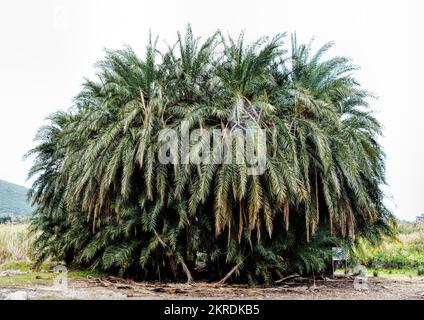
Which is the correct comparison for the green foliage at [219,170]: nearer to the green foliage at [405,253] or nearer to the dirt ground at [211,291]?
the dirt ground at [211,291]

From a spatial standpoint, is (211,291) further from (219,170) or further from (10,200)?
(10,200)

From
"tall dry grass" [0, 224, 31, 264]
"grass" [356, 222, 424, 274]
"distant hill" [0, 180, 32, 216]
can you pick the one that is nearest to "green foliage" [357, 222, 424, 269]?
"grass" [356, 222, 424, 274]

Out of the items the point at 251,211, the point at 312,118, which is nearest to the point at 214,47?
the point at 312,118

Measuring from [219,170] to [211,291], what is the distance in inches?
133

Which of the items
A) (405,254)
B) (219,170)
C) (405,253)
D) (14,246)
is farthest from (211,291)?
(405,253)

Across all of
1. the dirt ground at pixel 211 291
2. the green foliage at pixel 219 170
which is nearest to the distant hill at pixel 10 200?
the green foliage at pixel 219 170

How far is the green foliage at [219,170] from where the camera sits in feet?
44.6

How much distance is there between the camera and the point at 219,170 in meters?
13.4

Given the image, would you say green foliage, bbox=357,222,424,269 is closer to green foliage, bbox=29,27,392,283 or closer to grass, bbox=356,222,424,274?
grass, bbox=356,222,424,274

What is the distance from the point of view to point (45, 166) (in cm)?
2130

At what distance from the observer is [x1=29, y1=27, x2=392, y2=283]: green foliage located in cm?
1359

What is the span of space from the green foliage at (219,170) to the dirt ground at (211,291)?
76cm
